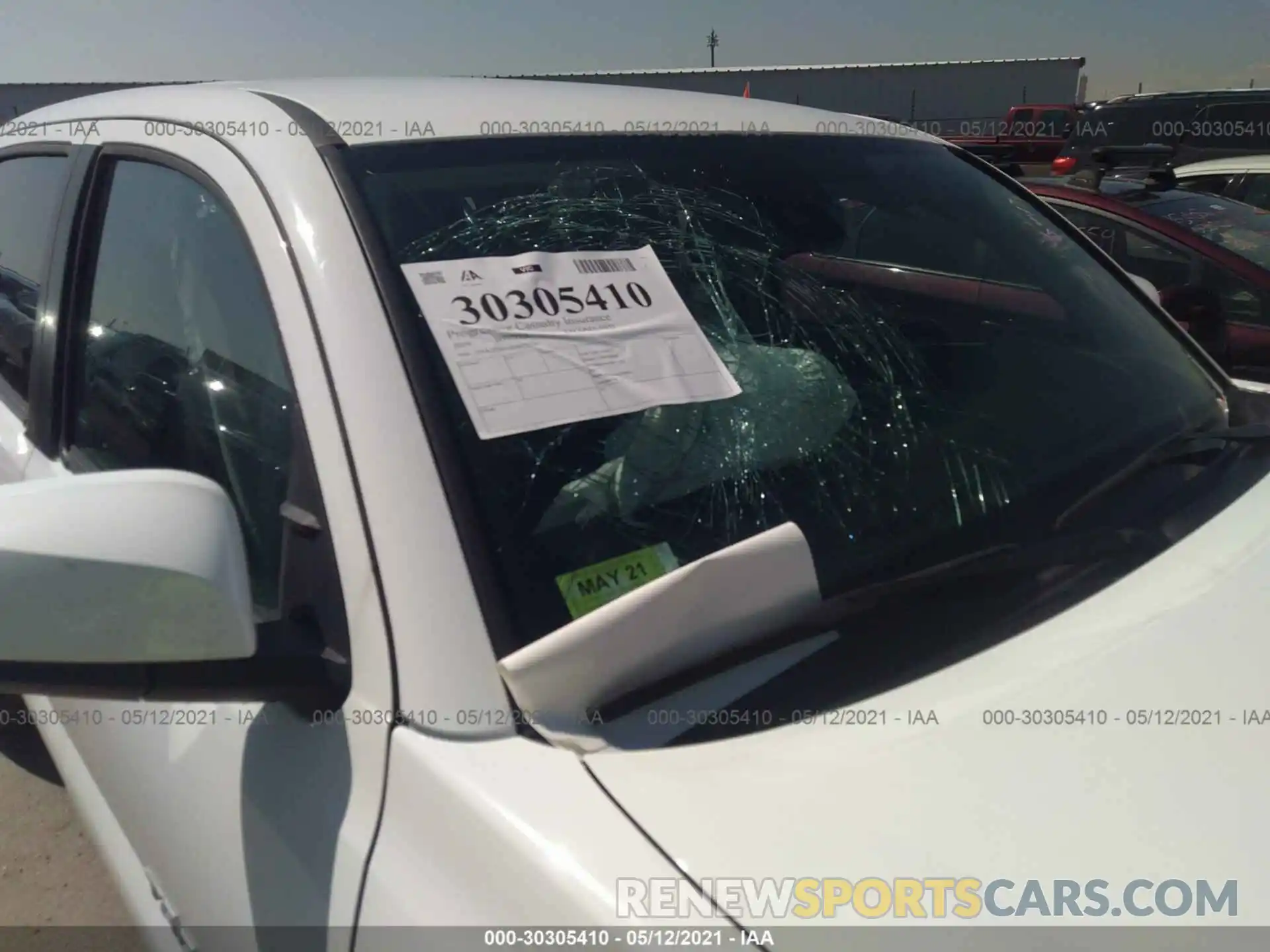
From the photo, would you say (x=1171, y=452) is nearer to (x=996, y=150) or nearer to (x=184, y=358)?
(x=184, y=358)

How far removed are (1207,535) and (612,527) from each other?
850 mm

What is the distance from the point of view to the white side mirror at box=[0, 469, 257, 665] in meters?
0.97

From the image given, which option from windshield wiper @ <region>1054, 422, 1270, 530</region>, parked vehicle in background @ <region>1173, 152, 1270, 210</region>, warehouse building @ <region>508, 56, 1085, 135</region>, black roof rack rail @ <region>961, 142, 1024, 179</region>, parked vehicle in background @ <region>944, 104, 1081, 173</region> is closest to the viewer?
windshield wiper @ <region>1054, 422, 1270, 530</region>

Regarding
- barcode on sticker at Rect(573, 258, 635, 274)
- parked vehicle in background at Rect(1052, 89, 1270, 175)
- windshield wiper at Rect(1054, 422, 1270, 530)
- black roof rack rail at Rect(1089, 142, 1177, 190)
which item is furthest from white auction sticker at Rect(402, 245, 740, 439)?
parked vehicle in background at Rect(1052, 89, 1270, 175)

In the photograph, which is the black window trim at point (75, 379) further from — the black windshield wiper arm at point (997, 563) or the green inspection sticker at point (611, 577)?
the black windshield wiper arm at point (997, 563)

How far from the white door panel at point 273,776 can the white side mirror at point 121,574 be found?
0.09 metres

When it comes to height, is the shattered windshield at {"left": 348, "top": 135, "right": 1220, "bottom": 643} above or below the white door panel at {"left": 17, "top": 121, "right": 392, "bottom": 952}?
above

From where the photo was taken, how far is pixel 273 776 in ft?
3.71

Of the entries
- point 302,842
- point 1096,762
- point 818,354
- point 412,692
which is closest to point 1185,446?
point 818,354

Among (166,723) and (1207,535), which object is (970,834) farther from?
(166,723)

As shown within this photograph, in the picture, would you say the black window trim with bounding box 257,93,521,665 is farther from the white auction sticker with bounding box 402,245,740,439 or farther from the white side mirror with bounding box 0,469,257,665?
the white side mirror with bounding box 0,469,257,665

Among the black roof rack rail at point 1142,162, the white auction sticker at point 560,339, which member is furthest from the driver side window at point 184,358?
the black roof rack rail at point 1142,162

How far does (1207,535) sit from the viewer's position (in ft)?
4.61

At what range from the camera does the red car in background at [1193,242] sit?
4547mm
